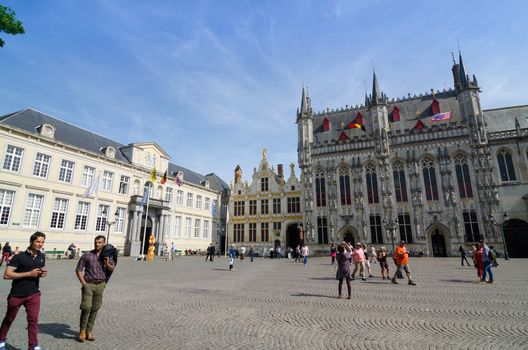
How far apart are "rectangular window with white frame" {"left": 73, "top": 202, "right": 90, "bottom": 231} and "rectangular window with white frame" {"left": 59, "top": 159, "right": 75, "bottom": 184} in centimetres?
299

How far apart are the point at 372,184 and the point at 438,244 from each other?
1037 centimetres

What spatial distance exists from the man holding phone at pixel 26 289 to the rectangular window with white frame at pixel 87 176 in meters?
32.0

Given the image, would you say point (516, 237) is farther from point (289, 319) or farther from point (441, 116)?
point (289, 319)

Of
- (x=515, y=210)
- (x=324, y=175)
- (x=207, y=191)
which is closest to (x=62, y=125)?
(x=207, y=191)

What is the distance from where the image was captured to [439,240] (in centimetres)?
3456

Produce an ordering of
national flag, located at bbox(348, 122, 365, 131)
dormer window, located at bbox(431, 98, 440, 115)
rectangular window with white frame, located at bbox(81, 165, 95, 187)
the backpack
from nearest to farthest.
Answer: the backpack → rectangular window with white frame, located at bbox(81, 165, 95, 187) → dormer window, located at bbox(431, 98, 440, 115) → national flag, located at bbox(348, 122, 365, 131)

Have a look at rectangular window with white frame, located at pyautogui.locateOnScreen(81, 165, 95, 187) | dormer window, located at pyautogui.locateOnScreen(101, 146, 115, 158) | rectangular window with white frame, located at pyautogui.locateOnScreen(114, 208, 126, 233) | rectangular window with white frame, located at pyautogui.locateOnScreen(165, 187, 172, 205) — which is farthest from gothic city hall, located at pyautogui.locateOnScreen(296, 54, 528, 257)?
rectangular window with white frame, located at pyautogui.locateOnScreen(81, 165, 95, 187)

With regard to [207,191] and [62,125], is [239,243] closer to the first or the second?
[207,191]

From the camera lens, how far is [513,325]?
6215 mm

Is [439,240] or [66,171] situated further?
[439,240]

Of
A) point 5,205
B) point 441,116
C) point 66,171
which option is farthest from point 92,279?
point 441,116

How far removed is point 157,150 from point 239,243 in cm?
1937

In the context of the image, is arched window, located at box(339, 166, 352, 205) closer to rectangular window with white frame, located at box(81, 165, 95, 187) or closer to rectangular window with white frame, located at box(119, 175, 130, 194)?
rectangular window with white frame, located at box(119, 175, 130, 194)

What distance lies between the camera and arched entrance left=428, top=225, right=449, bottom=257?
112 feet
